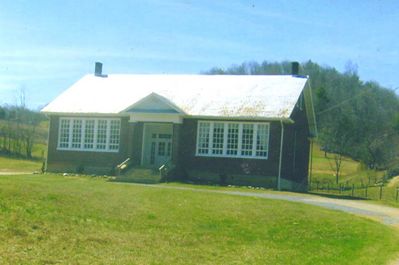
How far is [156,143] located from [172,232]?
23.8 metres

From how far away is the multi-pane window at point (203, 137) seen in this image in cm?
3650

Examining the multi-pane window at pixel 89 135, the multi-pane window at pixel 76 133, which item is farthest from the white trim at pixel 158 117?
the multi-pane window at pixel 76 133

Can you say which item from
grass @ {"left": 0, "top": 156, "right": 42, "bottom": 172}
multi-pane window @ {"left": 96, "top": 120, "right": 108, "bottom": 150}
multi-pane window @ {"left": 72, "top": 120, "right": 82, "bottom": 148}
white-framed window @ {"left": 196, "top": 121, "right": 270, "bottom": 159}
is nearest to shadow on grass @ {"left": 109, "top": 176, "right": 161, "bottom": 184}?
white-framed window @ {"left": 196, "top": 121, "right": 270, "bottom": 159}

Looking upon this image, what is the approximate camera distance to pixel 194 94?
39438 mm

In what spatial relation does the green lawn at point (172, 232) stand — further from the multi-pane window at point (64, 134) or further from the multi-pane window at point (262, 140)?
the multi-pane window at point (64, 134)

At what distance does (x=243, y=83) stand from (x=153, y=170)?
9.50 metres

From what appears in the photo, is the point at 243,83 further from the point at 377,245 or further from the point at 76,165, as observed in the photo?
the point at 377,245

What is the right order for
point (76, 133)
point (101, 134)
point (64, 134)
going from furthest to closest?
point (64, 134), point (76, 133), point (101, 134)

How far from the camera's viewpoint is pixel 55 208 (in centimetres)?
1470

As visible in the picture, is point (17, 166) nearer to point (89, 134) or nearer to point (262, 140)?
point (89, 134)

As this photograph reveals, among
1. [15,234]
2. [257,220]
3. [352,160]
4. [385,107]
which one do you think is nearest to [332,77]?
[385,107]

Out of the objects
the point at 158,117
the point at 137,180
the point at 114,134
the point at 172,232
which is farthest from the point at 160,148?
the point at 172,232

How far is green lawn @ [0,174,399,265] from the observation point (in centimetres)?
1141

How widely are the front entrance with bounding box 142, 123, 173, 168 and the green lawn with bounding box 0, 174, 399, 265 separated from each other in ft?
55.1
